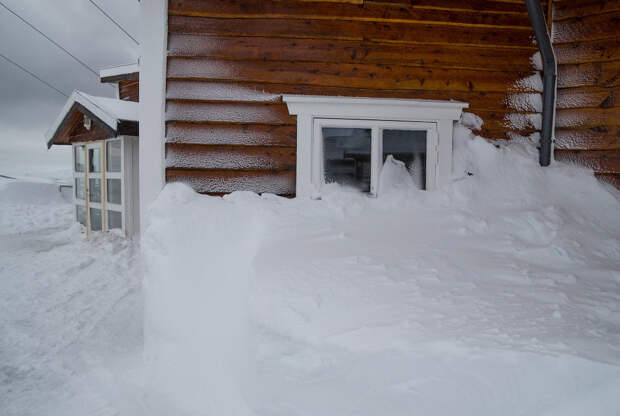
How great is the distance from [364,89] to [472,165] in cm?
135

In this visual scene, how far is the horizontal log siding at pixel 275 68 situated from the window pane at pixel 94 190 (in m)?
5.20

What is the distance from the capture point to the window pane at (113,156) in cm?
688

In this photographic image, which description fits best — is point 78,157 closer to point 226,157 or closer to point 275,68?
point 226,157

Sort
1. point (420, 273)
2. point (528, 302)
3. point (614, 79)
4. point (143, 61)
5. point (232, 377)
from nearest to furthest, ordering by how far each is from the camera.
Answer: point (232, 377) < point (528, 302) < point (420, 273) < point (143, 61) < point (614, 79)

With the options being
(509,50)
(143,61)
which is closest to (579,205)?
(509,50)

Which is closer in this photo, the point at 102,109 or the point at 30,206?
the point at 102,109

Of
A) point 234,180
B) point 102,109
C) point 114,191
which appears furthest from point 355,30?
point 114,191

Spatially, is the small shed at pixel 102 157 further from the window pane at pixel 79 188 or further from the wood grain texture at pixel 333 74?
the wood grain texture at pixel 333 74

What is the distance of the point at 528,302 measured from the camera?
2.06 metres

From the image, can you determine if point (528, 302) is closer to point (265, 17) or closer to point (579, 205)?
point (579, 205)

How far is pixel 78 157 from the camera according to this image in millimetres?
8125

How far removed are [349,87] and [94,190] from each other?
663 centimetres

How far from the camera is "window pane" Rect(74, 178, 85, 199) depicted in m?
8.11

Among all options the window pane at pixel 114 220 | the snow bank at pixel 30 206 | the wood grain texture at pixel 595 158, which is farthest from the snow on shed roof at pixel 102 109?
the wood grain texture at pixel 595 158
